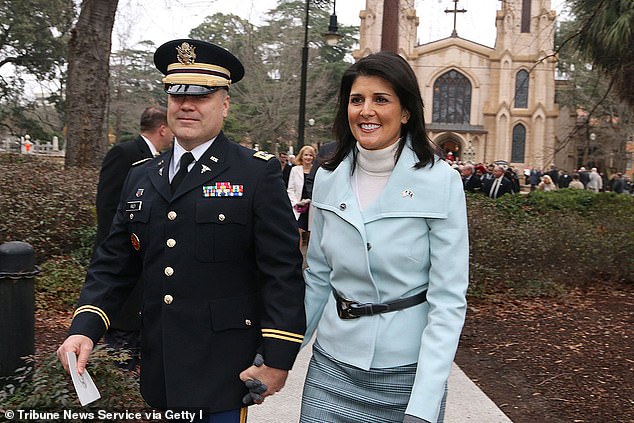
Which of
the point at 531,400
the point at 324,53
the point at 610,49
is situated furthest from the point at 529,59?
the point at 531,400

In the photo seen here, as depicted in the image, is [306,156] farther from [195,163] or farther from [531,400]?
[195,163]

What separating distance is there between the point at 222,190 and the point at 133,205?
39 centimetres

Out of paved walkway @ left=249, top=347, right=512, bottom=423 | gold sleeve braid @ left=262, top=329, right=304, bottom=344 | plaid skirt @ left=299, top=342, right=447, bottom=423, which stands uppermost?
gold sleeve braid @ left=262, top=329, right=304, bottom=344

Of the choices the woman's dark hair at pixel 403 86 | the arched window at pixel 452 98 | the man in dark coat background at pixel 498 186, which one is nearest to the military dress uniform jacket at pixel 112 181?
the woman's dark hair at pixel 403 86

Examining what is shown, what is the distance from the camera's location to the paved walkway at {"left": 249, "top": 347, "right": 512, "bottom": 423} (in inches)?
192

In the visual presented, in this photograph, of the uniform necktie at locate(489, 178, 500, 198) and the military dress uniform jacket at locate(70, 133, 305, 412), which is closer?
the military dress uniform jacket at locate(70, 133, 305, 412)

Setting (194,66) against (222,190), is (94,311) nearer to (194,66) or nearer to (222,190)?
(222,190)

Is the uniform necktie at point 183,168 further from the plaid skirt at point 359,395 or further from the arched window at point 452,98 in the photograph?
the arched window at point 452,98

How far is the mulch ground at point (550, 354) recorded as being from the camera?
17.6ft

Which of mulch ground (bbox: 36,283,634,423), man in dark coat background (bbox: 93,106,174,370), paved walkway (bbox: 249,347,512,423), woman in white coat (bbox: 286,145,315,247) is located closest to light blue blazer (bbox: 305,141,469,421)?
paved walkway (bbox: 249,347,512,423)

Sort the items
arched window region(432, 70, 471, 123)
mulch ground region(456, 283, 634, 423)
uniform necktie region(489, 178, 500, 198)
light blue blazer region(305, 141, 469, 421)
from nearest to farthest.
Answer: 1. light blue blazer region(305, 141, 469, 421)
2. mulch ground region(456, 283, 634, 423)
3. uniform necktie region(489, 178, 500, 198)
4. arched window region(432, 70, 471, 123)

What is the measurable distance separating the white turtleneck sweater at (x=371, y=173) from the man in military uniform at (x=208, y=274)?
0.94 ft

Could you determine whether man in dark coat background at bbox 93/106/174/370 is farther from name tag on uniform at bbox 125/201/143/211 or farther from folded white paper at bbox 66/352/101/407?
folded white paper at bbox 66/352/101/407

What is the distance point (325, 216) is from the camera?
278 cm
